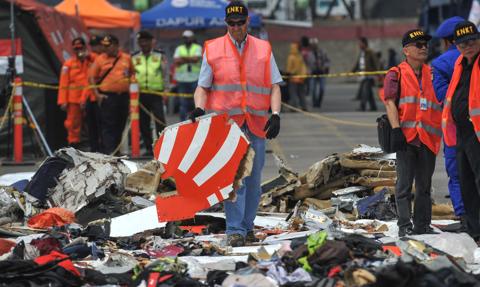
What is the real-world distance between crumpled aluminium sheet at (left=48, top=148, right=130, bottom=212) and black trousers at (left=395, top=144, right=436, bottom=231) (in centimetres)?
302

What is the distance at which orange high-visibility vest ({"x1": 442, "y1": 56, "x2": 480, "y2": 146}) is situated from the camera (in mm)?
9070

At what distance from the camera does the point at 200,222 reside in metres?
10.5

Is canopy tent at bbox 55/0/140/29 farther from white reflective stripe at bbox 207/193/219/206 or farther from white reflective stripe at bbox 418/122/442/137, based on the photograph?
white reflective stripe at bbox 418/122/442/137

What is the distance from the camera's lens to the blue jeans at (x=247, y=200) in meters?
9.45

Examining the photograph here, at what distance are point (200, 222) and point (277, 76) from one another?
1.55 meters

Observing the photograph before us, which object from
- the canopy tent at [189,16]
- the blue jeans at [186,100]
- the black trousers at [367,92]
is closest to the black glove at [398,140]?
the blue jeans at [186,100]

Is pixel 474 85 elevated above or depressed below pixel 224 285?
above

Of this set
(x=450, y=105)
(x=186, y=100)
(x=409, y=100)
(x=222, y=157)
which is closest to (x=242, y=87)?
(x=222, y=157)

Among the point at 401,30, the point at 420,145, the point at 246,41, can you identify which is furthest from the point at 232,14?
the point at 401,30

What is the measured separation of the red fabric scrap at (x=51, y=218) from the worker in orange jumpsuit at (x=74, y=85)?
7331 mm

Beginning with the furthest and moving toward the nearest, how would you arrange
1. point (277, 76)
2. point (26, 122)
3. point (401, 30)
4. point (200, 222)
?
point (401, 30), point (26, 122), point (200, 222), point (277, 76)

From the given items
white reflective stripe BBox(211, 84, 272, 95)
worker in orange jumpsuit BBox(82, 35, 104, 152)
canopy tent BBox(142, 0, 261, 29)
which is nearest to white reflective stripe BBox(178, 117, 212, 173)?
white reflective stripe BBox(211, 84, 272, 95)

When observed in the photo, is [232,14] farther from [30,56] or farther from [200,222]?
[30,56]

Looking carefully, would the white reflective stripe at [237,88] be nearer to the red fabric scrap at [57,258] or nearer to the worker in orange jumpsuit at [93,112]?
the red fabric scrap at [57,258]
